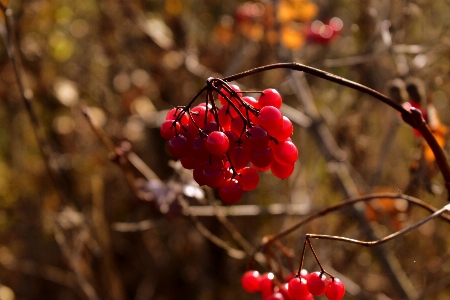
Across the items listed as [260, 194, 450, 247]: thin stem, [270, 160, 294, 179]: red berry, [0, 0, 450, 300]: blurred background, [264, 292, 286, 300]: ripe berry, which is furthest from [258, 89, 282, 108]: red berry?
[0, 0, 450, 300]: blurred background

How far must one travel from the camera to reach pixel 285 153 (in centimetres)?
86

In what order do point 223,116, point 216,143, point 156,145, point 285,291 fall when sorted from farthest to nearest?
point 156,145
point 285,291
point 223,116
point 216,143

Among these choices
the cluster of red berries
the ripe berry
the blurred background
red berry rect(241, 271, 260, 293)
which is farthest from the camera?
the blurred background

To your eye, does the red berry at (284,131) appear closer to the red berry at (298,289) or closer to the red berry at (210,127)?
the red berry at (210,127)

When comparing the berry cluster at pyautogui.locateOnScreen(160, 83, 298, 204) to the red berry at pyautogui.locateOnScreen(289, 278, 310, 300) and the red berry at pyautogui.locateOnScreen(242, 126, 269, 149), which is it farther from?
the red berry at pyautogui.locateOnScreen(289, 278, 310, 300)

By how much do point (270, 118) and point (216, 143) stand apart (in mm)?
104

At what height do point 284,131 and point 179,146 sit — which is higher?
point 284,131

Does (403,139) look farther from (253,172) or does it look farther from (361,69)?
(253,172)

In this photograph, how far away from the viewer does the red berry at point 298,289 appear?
90 cm

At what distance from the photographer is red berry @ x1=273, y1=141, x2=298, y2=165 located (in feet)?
2.79

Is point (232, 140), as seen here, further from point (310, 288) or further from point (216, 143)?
point (310, 288)

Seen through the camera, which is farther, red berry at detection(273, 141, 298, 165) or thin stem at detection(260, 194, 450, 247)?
thin stem at detection(260, 194, 450, 247)

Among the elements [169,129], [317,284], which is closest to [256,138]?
[169,129]

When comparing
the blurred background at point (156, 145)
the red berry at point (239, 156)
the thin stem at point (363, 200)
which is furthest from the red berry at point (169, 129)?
the blurred background at point (156, 145)
